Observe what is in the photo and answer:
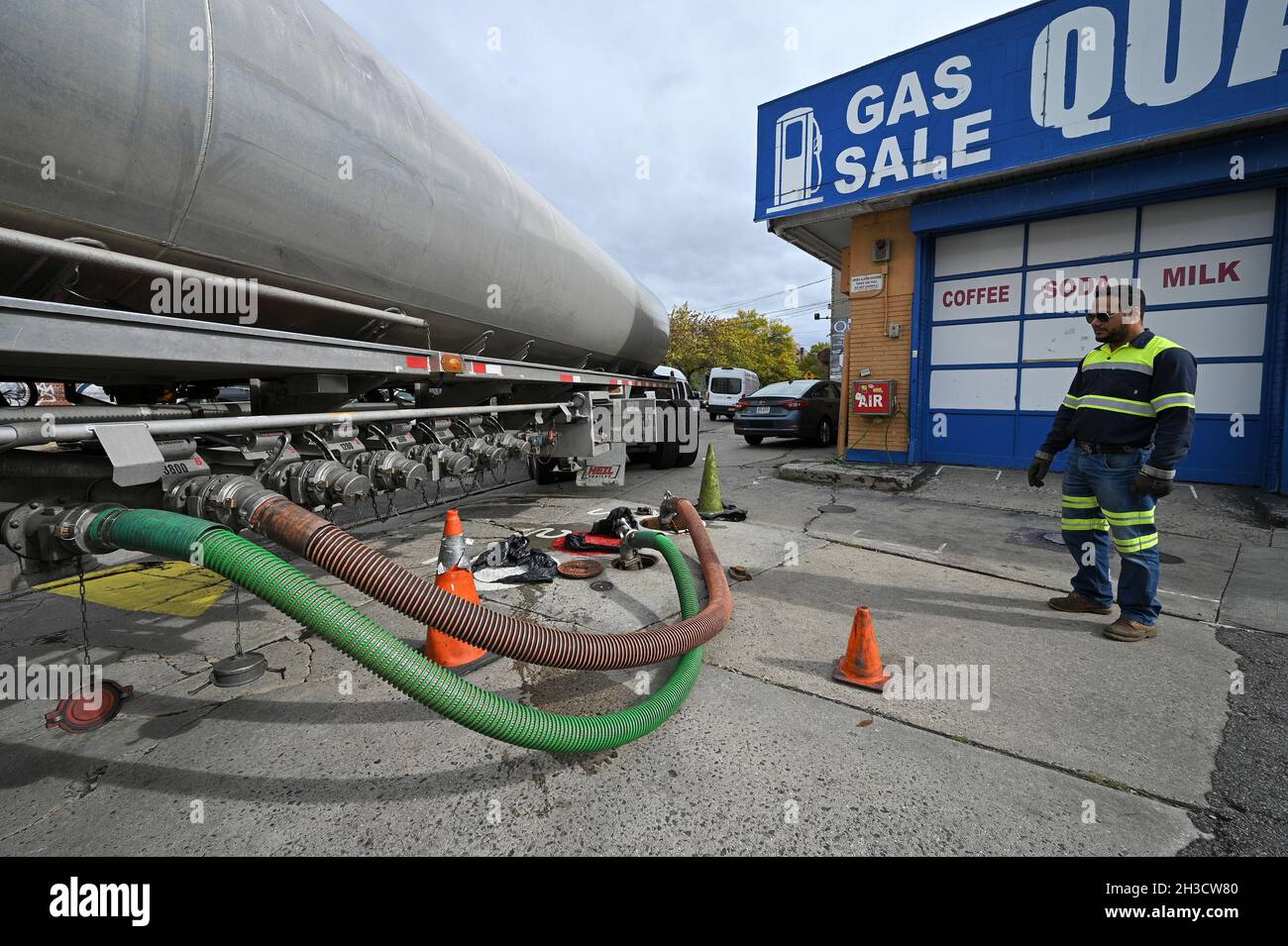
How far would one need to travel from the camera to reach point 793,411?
1196cm

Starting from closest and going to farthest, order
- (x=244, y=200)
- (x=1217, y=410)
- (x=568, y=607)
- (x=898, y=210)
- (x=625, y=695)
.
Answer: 1. (x=244, y=200)
2. (x=625, y=695)
3. (x=568, y=607)
4. (x=1217, y=410)
5. (x=898, y=210)

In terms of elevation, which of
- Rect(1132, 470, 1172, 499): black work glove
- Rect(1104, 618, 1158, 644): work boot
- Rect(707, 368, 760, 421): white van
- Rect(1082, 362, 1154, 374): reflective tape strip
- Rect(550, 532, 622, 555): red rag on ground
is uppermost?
Rect(707, 368, 760, 421): white van

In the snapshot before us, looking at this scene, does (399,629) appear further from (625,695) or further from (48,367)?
(48,367)

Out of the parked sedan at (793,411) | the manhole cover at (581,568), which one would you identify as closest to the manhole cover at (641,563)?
the manhole cover at (581,568)

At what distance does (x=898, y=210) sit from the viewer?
8.49 metres

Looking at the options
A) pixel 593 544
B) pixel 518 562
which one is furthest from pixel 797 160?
pixel 518 562

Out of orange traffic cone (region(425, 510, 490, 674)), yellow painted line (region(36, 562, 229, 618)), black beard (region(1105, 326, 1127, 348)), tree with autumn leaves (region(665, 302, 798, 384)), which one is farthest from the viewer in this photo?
tree with autumn leaves (region(665, 302, 798, 384))

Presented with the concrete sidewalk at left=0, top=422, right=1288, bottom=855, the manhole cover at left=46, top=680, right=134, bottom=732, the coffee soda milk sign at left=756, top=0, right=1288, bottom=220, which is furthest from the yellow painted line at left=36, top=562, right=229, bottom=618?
the coffee soda milk sign at left=756, top=0, right=1288, bottom=220

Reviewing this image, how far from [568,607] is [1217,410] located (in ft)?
26.2

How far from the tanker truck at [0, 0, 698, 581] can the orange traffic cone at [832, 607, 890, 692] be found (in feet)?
8.64

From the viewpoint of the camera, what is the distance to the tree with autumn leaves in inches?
1695

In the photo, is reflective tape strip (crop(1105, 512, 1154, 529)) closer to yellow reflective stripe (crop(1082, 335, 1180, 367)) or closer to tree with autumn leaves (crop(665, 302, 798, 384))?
yellow reflective stripe (crop(1082, 335, 1180, 367))
